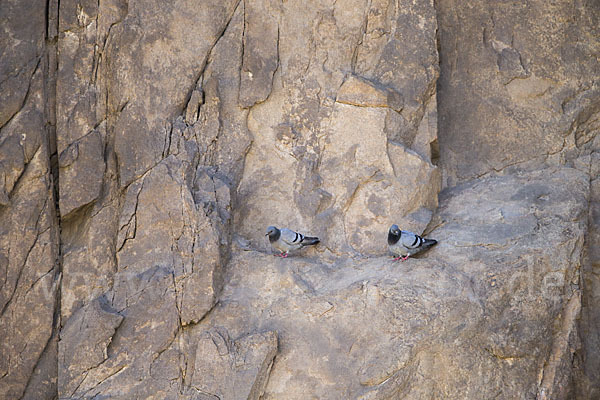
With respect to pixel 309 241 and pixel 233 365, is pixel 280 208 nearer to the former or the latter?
pixel 309 241

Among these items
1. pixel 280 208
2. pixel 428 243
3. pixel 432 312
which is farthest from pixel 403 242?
pixel 280 208

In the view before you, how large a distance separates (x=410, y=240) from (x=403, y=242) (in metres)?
0.08

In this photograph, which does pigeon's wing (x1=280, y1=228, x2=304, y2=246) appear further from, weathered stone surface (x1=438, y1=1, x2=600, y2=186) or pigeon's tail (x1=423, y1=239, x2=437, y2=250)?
weathered stone surface (x1=438, y1=1, x2=600, y2=186)

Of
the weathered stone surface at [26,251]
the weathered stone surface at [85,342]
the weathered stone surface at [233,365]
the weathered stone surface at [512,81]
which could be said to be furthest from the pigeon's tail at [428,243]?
the weathered stone surface at [26,251]

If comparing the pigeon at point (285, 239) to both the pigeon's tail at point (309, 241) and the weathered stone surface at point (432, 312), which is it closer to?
the pigeon's tail at point (309, 241)

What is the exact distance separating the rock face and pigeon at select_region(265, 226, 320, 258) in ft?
0.51

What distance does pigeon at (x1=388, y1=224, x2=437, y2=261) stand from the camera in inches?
339

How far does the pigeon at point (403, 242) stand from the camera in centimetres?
862

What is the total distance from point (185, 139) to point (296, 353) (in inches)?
106

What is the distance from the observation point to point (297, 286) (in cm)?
859

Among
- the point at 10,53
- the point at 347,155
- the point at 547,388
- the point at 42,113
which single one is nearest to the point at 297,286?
the point at 347,155

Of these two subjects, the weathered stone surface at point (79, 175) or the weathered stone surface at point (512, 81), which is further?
the weathered stone surface at point (512, 81)

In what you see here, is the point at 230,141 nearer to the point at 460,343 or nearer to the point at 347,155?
the point at 347,155

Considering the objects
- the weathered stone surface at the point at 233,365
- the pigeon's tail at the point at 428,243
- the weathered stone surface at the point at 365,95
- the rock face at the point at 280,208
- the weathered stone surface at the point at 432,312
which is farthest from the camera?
the weathered stone surface at the point at 365,95
